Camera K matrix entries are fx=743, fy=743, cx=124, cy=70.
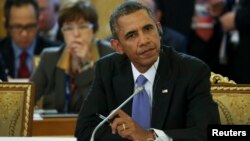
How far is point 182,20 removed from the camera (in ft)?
24.5

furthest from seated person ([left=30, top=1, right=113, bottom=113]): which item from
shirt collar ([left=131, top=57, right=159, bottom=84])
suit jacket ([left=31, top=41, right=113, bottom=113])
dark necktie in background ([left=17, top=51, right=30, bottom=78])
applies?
shirt collar ([left=131, top=57, right=159, bottom=84])

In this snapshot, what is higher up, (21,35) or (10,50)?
(21,35)

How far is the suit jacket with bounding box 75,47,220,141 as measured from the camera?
11.8 feet

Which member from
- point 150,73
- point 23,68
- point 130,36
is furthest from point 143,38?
point 23,68

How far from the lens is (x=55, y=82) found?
5652 millimetres

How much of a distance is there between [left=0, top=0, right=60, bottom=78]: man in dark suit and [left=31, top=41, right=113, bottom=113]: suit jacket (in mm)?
850

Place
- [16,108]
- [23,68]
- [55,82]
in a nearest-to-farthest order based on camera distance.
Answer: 1. [16,108]
2. [55,82]
3. [23,68]

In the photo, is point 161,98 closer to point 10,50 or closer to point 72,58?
point 72,58

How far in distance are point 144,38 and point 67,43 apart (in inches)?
89.3

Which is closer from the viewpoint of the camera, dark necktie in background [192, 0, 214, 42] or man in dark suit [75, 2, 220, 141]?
man in dark suit [75, 2, 220, 141]

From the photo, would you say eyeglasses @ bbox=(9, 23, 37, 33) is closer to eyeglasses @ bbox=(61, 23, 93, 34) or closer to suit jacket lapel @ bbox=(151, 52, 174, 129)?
eyeglasses @ bbox=(61, 23, 93, 34)

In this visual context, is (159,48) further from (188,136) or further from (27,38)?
(27,38)

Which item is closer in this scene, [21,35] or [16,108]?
[16,108]

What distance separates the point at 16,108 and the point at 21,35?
7.96ft
